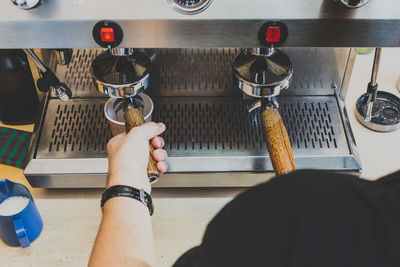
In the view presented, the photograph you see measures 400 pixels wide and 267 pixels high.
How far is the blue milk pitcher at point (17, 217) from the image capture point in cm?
93

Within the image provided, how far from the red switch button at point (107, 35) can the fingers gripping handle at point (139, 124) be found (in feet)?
0.66

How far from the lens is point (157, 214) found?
1.06 m

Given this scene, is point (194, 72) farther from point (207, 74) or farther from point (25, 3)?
point (25, 3)

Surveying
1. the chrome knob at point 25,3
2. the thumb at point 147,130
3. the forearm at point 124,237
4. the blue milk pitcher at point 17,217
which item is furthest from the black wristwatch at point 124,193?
the chrome knob at point 25,3

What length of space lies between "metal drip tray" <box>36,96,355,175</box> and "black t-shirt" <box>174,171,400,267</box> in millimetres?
629

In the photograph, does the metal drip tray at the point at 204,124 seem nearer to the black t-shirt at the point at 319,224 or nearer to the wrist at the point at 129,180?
the wrist at the point at 129,180

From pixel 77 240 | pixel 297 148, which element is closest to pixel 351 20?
pixel 297 148

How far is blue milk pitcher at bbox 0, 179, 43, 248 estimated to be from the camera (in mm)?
934

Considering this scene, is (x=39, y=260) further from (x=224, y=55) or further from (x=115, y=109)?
(x=224, y=55)

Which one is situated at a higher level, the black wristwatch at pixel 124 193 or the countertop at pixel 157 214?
the black wristwatch at pixel 124 193

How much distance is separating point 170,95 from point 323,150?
0.41 metres

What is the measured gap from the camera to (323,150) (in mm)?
1038

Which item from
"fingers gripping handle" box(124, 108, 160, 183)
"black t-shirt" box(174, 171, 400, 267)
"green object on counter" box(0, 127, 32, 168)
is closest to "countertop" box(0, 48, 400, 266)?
"green object on counter" box(0, 127, 32, 168)

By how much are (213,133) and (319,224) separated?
2.34 ft
